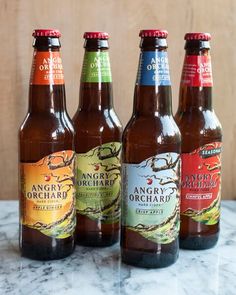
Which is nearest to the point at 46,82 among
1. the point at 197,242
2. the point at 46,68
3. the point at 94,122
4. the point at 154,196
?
the point at 46,68

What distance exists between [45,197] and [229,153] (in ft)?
1.94

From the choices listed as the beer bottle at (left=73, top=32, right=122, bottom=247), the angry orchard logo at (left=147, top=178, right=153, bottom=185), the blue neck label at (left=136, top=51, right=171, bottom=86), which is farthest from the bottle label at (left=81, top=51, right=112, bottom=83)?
the angry orchard logo at (left=147, top=178, right=153, bottom=185)

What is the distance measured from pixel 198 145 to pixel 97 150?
163 mm

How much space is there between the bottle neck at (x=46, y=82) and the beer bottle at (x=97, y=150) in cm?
8

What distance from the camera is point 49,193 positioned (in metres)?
0.79

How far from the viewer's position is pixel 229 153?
49.1 inches

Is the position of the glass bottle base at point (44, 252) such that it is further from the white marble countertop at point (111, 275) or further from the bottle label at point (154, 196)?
the bottle label at point (154, 196)

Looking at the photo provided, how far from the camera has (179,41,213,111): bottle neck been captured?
841 millimetres

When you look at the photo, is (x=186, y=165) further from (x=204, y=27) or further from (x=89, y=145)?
(x=204, y=27)

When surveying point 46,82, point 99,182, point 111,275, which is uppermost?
point 46,82

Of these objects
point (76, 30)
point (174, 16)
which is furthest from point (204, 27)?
point (76, 30)

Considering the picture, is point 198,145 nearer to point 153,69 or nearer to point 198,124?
point 198,124

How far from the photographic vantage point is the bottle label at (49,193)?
30.8 inches

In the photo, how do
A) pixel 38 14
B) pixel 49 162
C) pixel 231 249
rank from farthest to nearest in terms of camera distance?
pixel 38 14, pixel 231 249, pixel 49 162
